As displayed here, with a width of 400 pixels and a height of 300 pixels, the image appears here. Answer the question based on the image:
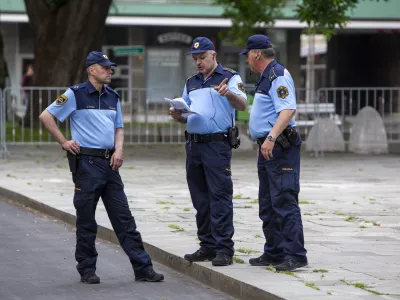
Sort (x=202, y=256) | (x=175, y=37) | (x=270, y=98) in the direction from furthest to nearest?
(x=175, y=37) → (x=202, y=256) → (x=270, y=98)

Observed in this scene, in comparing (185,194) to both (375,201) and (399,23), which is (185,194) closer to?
(375,201)

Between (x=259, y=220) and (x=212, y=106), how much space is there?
10.5 feet

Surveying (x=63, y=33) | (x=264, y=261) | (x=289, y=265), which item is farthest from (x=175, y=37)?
(x=289, y=265)

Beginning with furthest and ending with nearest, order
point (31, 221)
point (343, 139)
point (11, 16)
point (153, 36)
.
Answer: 1. point (153, 36)
2. point (11, 16)
3. point (343, 139)
4. point (31, 221)

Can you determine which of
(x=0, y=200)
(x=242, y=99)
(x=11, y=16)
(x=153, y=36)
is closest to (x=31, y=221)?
(x=0, y=200)

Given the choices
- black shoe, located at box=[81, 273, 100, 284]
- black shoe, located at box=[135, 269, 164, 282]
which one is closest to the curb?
black shoe, located at box=[135, 269, 164, 282]

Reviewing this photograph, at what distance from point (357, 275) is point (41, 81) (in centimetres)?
1853

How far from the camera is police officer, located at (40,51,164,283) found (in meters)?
8.41

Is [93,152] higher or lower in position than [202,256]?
higher

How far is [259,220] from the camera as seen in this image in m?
11.5

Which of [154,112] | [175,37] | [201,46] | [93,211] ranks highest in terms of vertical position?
[175,37]

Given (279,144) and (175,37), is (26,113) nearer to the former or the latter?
(279,144)

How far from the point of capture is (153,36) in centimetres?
4325

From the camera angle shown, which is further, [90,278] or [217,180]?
[217,180]
